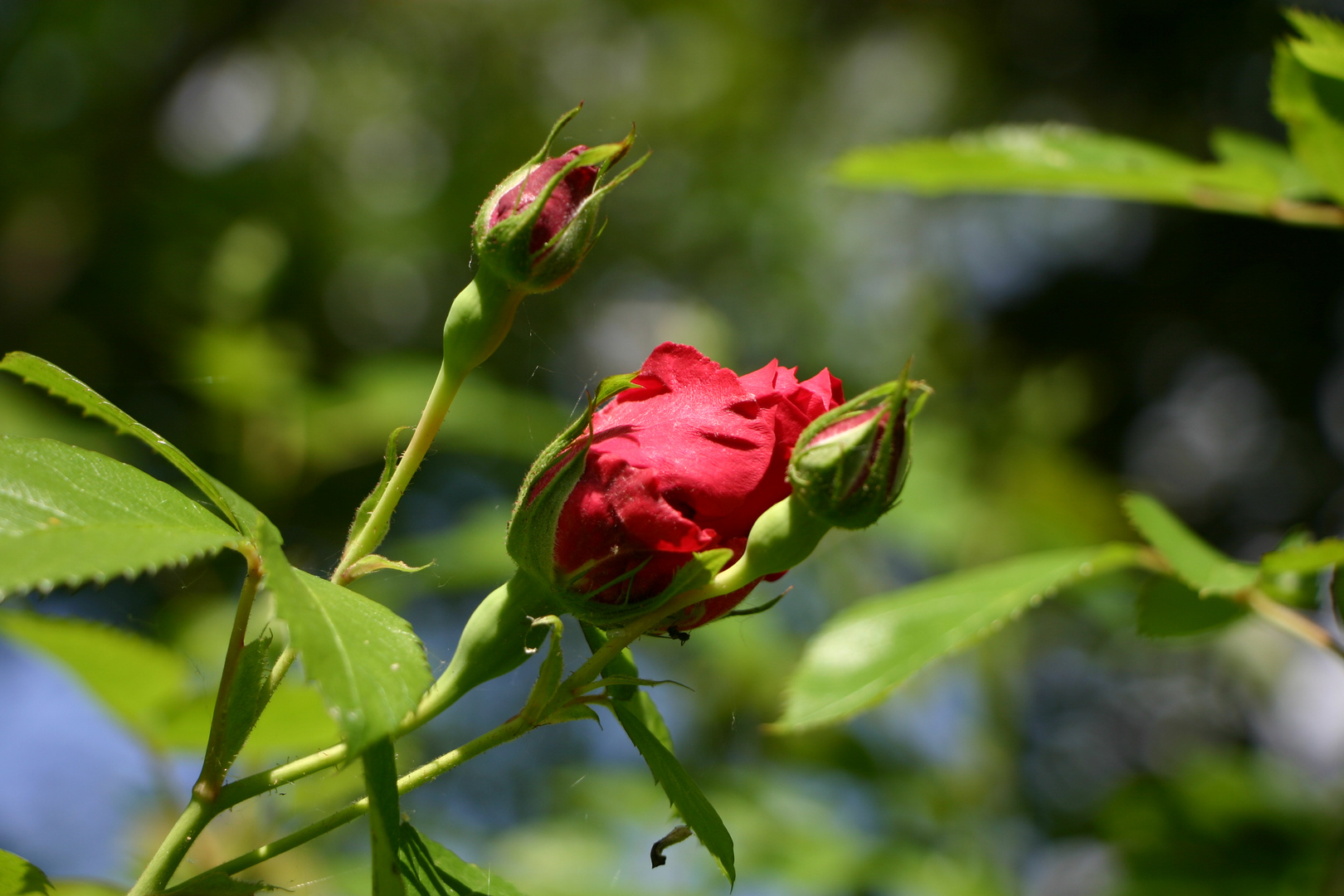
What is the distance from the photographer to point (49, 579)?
0.35 meters

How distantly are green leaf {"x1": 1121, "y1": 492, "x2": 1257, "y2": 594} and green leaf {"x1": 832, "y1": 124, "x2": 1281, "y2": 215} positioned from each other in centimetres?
26

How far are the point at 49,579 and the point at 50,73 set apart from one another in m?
3.90

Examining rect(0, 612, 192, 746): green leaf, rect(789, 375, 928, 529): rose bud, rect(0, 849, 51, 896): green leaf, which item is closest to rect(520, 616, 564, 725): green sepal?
rect(789, 375, 928, 529): rose bud

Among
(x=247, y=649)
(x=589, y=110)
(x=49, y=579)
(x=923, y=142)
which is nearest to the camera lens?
(x=49, y=579)

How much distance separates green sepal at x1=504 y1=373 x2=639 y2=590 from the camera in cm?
47

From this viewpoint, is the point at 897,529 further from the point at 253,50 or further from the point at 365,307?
the point at 253,50

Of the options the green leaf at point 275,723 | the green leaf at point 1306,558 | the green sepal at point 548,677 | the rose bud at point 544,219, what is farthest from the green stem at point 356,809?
the green leaf at point 1306,558

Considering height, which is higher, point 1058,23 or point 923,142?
point 923,142

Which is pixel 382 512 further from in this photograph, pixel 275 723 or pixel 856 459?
pixel 275 723

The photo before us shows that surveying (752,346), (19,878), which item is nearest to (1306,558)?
(19,878)

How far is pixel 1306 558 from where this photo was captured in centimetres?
66

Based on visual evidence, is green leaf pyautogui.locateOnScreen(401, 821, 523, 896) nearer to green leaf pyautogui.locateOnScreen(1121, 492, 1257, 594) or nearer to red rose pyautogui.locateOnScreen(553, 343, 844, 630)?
red rose pyautogui.locateOnScreen(553, 343, 844, 630)

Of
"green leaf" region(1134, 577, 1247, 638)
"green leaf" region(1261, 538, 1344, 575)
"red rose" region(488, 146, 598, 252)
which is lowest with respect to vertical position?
"green leaf" region(1134, 577, 1247, 638)

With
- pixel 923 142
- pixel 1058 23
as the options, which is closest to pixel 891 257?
pixel 1058 23
